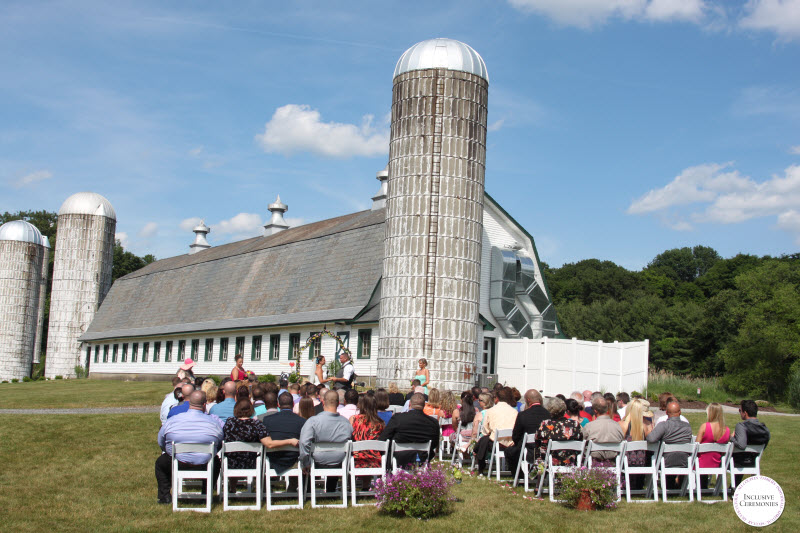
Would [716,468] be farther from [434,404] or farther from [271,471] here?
[271,471]

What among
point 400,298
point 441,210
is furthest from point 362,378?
point 441,210

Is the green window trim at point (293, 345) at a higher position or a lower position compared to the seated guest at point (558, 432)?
higher

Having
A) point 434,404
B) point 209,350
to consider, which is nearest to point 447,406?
point 434,404

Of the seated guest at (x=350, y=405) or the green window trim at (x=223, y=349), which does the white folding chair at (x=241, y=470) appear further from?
the green window trim at (x=223, y=349)

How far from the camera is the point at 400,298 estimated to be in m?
27.2

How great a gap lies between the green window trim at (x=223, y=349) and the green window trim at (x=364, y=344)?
11046 millimetres

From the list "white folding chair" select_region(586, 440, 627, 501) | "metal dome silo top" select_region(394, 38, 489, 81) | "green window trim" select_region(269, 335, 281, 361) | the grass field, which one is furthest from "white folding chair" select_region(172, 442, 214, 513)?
"green window trim" select_region(269, 335, 281, 361)

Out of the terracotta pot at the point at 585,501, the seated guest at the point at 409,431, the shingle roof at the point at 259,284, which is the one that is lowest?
the terracotta pot at the point at 585,501

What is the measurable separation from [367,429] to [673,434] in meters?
4.27

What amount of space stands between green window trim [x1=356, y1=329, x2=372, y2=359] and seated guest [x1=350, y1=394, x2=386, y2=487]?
64.0 ft

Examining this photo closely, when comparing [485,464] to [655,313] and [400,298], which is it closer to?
[400,298]

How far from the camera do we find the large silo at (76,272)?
5338 centimetres

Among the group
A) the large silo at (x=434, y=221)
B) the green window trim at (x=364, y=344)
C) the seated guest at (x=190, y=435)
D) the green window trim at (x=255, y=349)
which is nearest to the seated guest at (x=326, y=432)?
the seated guest at (x=190, y=435)

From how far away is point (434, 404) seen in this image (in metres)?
14.5
